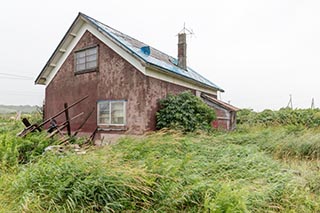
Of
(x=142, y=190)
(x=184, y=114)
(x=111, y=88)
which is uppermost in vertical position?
(x=111, y=88)

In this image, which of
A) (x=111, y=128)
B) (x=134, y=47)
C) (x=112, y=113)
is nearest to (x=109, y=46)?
(x=134, y=47)

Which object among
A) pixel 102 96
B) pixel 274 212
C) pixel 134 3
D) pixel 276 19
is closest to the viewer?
pixel 274 212

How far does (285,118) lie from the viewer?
1527cm

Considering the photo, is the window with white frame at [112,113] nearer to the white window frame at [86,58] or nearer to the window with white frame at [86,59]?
the white window frame at [86,58]

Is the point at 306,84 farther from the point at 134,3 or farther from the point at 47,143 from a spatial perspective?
the point at 47,143

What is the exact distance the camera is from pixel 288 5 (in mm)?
10953

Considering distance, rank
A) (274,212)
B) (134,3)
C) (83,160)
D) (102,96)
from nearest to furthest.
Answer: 1. (274,212)
2. (83,160)
3. (102,96)
4. (134,3)

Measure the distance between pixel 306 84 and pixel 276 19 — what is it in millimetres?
13894

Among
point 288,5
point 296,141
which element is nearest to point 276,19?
point 288,5

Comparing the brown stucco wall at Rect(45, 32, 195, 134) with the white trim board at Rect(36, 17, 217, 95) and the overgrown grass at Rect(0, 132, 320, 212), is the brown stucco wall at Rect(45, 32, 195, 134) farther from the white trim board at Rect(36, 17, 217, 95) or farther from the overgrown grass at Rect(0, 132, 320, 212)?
the overgrown grass at Rect(0, 132, 320, 212)

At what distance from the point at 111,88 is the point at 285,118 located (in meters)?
12.0

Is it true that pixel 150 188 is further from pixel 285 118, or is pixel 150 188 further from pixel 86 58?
pixel 285 118

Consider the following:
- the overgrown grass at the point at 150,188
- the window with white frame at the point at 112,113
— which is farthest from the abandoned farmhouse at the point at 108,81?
the overgrown grass at the point at 150,188

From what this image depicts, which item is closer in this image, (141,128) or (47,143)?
(47,143)
